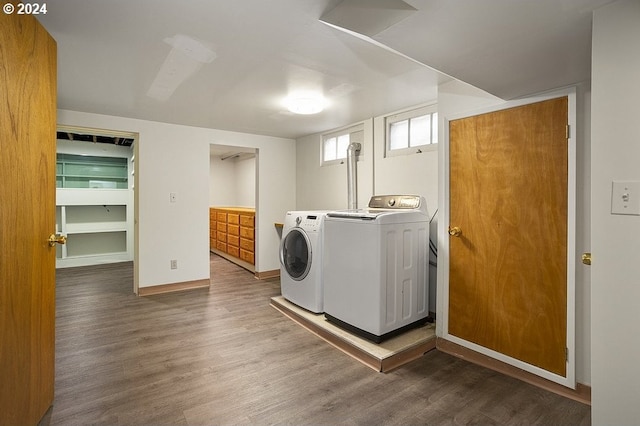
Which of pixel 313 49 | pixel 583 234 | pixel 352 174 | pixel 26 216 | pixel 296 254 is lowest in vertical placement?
pixel 296 254

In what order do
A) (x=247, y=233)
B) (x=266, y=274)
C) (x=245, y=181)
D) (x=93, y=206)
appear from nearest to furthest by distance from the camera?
1. (x=266, y=274)
2. (x=247, y=233)
3. (x=93, y=206)
4. (x=245, y=181)

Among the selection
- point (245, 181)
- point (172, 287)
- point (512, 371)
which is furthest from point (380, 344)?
point (245, 181)

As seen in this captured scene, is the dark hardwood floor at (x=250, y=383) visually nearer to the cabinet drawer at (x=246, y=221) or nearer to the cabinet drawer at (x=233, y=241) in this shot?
the cabinet drawer at (x=246, y=221)

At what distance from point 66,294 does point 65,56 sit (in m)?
2.91

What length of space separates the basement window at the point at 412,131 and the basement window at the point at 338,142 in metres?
0.46

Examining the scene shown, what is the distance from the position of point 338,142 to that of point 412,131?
3.86ft

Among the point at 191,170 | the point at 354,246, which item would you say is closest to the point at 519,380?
the point at 354,246

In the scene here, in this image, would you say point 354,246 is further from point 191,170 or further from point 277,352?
point 191,170

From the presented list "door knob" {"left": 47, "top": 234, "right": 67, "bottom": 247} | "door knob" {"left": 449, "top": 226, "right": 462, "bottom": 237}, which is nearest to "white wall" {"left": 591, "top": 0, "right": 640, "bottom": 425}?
"door knob" {"left": 449, "top": 226, "right": 462, "bottom": 237}

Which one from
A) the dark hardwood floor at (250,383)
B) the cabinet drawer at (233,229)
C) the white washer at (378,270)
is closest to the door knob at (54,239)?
the dark hardwood floor at (250,383)

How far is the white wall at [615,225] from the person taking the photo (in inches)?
42.0

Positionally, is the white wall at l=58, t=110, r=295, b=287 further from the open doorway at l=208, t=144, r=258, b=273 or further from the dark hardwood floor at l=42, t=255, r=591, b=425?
the dark hardwood floor at l=42, t=255, r=591, b=425

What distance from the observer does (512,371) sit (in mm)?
1979

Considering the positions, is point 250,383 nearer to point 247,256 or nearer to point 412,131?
point 412,131
